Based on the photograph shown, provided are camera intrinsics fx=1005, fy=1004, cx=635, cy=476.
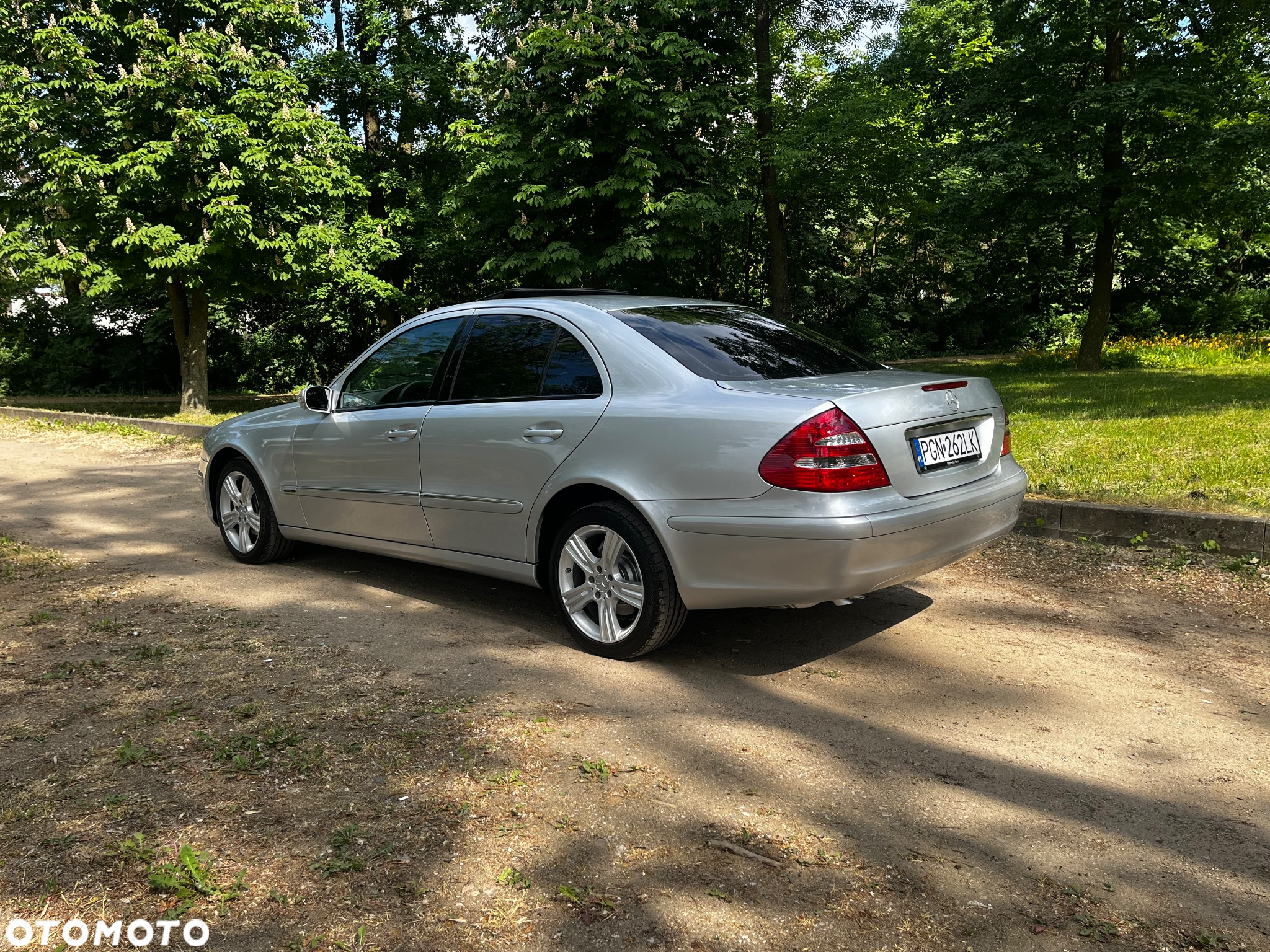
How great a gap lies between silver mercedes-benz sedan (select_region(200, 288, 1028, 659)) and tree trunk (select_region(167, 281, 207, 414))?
43.6 feet

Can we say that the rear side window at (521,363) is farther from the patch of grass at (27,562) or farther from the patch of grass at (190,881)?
the patch of grass at (27,562)

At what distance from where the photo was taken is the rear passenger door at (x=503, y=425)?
4.54 meters

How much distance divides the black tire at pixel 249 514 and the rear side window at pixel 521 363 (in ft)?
6.22

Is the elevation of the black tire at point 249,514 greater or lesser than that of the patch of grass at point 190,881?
greater

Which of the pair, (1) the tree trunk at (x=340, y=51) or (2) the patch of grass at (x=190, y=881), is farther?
(1) the tree trunk at (x=340, y=51)

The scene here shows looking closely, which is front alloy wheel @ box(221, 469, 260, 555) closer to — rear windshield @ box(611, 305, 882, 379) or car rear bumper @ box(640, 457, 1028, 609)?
rear windshield @ box(611, 305, 882, 379)

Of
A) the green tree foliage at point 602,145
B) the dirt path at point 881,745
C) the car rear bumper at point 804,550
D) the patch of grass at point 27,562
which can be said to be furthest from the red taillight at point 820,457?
the green tree foliage at point 602,145

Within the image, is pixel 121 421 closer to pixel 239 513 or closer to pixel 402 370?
pixel 239 513

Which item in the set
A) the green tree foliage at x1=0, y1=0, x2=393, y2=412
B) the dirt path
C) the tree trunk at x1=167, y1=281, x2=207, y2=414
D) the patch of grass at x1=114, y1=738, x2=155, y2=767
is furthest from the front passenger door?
the tree trunk at x1=167, y1=281, x2=207, y2=414

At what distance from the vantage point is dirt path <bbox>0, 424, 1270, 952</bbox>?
2.53 m

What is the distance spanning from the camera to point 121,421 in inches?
603

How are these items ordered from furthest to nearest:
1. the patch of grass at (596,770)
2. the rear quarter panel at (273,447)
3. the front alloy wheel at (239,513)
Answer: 1. the front alloy wheel at (239,513)
2. the rear quarter panel at (273,447)
3. the patch of grass at (596,770)

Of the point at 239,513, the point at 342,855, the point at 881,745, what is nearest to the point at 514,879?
the point at 342,855

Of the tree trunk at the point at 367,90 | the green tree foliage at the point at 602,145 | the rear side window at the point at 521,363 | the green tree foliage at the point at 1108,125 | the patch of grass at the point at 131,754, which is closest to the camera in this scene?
Result: the patch of grass at the point at 131,754
